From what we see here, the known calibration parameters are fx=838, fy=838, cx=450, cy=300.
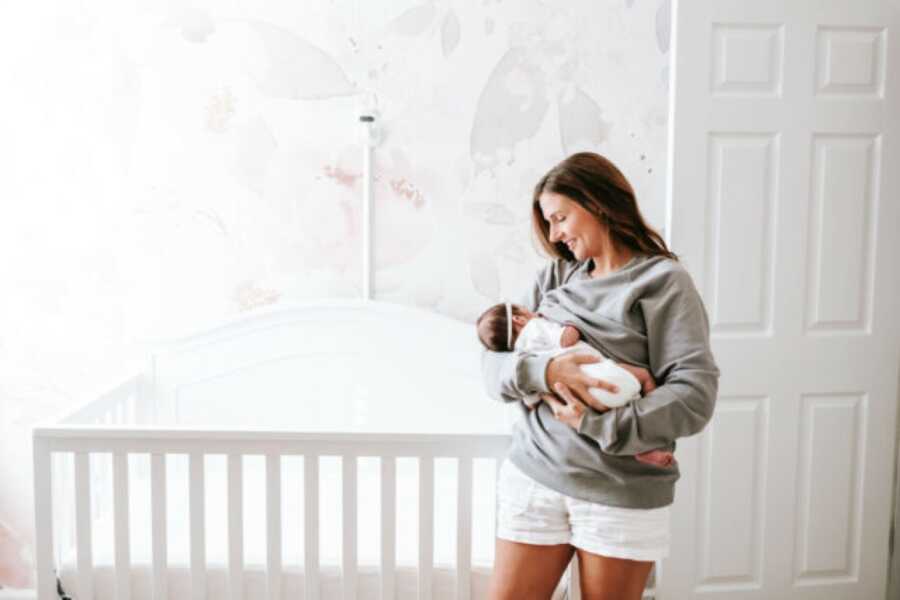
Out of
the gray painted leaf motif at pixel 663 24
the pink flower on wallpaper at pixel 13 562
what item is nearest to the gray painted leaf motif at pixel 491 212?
the gray painted leaf motif at pixel 663 24

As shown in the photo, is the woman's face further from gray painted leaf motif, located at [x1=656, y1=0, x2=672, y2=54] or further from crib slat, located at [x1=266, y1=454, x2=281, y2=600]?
gray painted leaf motif, located at [x1=656, y1=0, x2=672, y2=54]

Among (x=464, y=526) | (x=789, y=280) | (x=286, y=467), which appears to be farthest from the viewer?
(x=286, y=467)

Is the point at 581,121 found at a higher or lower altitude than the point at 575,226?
higher

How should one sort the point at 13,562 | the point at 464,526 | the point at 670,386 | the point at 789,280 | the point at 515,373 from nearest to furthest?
the point at 670,386 → the point at 515,373 → the point at 464,526 → the point at 789,280 → the point at 13,562

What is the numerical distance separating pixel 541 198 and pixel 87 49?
1.68 m

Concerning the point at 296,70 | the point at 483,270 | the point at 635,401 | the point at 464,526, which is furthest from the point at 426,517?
the point at 296,70

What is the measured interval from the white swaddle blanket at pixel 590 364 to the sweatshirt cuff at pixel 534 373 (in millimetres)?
27

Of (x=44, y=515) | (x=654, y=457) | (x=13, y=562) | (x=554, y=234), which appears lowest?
(x=13, y=562)

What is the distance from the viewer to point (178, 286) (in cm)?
261

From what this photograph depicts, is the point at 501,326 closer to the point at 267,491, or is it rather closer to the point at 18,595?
the point at 267,491

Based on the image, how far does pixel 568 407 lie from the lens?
1461 millimetres

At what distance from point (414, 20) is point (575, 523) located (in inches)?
64.6

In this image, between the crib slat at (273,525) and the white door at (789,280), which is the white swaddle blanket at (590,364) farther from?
the white door at (789,280)

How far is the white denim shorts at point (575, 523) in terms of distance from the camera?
1.46 meters
